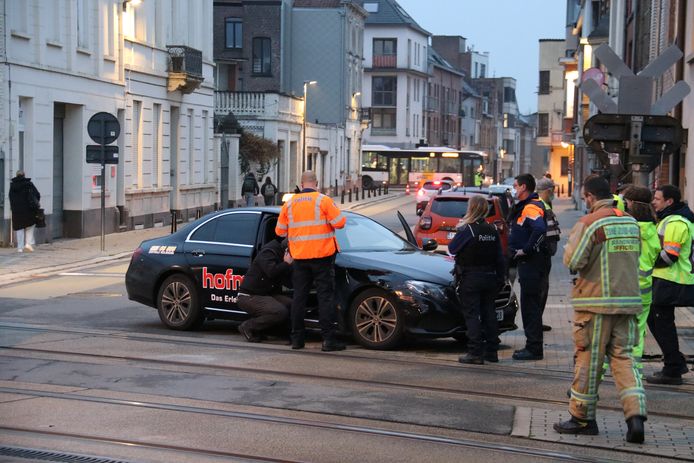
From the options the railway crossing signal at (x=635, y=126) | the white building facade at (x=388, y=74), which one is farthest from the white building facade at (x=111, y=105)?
the white building facade at (x=388, y=74)

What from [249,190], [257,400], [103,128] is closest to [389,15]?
[249,190]

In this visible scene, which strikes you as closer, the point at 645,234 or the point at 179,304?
the point at 645,234

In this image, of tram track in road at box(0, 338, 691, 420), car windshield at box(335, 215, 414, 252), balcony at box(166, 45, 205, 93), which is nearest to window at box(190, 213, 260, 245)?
car windshield at box(335, 215, 414, 252)

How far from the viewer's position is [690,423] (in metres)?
9.31

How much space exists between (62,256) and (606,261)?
18.9 metres

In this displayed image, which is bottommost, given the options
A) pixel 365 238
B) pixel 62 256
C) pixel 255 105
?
pixel 62 256

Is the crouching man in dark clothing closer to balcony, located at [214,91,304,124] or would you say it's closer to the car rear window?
the car rear window

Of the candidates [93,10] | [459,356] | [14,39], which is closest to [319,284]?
[459,356]

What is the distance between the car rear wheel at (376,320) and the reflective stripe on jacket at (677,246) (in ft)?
8.97

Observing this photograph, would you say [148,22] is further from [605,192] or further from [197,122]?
[605,192]

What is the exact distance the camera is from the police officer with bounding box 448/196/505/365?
11859mm

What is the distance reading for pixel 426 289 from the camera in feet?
40.9

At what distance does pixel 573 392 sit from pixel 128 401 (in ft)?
11.1

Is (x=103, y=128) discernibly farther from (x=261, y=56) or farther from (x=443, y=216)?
(x=261, y=56)
